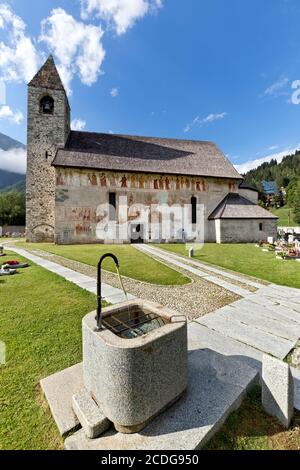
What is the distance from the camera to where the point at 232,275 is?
854cm

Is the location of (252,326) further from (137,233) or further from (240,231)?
(240,231)

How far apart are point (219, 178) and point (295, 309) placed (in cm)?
2162

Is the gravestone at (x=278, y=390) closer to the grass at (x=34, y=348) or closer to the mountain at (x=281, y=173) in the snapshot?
the grass at (x=34, y=348)

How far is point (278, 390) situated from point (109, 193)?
69.6ft

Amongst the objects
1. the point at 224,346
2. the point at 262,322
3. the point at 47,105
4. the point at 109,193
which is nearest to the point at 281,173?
the point at 109,193

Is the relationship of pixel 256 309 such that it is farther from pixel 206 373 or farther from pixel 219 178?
pixel 219 178

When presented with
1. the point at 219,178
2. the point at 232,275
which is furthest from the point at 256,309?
the point at 219,178

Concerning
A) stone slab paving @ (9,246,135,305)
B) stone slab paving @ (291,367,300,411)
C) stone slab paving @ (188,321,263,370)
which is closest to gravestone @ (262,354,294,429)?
stone slab paving @ (291,367,300,411)

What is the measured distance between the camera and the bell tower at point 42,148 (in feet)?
71.4

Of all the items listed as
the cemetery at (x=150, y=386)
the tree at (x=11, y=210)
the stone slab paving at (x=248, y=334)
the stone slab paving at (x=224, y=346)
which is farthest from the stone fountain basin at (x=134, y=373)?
the tree at (x=11, y=210)

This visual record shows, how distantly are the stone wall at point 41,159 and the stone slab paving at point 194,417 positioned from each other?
22.4 meters

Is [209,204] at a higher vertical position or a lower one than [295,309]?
higher

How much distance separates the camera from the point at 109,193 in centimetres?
2184
